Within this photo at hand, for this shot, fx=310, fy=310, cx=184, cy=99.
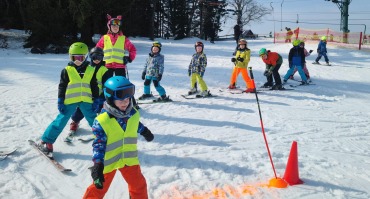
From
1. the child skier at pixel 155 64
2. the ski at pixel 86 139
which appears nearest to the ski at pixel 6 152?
the ski at pixel 86 139

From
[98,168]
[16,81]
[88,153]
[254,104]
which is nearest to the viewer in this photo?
[98,168]

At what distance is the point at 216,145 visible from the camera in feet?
18.0

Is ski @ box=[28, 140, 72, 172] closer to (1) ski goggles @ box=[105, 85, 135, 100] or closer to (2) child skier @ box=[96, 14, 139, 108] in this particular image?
(1) ski goggles @ box=[105, 85, 135, 100]

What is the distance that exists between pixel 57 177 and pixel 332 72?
46.8 feet

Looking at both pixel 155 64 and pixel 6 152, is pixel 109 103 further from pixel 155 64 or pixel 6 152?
pixel 155 64

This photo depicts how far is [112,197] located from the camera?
371 cm

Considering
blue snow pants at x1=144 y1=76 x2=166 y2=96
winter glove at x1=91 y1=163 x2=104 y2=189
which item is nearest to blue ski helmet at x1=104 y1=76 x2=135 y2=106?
winter glove at x1=91 y1=163 x2=104 y2=189

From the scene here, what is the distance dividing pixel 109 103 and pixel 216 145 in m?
2.96

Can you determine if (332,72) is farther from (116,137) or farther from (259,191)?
(116,137)

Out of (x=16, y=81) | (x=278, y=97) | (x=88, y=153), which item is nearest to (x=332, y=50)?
(x=278, y=97)

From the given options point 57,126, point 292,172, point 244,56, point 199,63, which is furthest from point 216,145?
point 244,56

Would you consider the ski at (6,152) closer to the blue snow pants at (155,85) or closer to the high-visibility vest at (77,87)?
the high-visibility vest at (77,87)

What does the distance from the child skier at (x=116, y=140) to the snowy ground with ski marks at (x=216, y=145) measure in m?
0.74

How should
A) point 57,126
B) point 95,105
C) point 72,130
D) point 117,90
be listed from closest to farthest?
1. point 117,90
2. point 57,126
3. point 95,105
4. point 72,130
